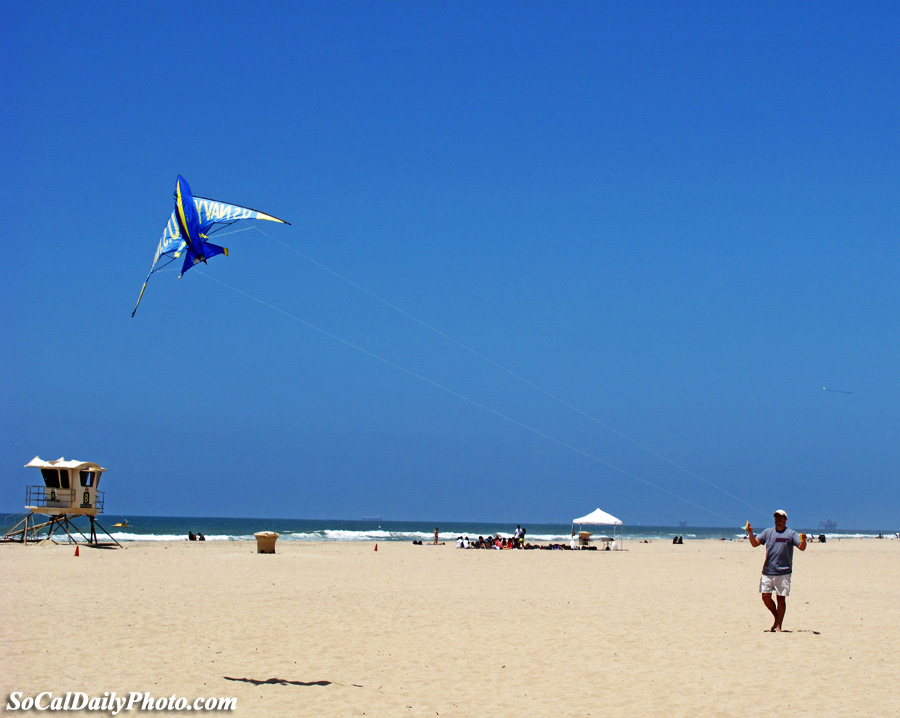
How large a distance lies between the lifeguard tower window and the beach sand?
14.4m

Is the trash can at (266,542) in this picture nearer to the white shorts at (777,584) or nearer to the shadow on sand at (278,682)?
the white shorts at (777,584)

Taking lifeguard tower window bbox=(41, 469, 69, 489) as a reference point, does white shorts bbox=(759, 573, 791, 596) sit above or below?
above

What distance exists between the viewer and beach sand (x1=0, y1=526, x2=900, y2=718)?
5754 millimetres

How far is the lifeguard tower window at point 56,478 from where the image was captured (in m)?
27.2

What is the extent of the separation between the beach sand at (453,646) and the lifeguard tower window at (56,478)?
1438 cm

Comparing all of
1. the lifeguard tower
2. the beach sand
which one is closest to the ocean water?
the lifeguard tower

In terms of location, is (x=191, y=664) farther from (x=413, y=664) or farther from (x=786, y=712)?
(x=786, y=712)

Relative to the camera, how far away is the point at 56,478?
89.5 feet

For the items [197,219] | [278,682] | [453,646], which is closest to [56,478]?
[197,219]

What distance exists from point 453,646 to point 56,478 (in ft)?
77.9

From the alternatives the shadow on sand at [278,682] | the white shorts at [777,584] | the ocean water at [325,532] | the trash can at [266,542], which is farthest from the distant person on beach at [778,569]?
the ocean water at [325,532]

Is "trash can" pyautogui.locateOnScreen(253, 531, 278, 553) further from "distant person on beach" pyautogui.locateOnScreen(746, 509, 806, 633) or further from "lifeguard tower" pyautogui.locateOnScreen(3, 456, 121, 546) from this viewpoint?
"distant person on beach" pyautogui.locateOnScreen(746, 509, 806, 633)

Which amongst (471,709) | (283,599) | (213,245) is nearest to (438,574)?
(283,599)

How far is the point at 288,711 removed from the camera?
5367mm
